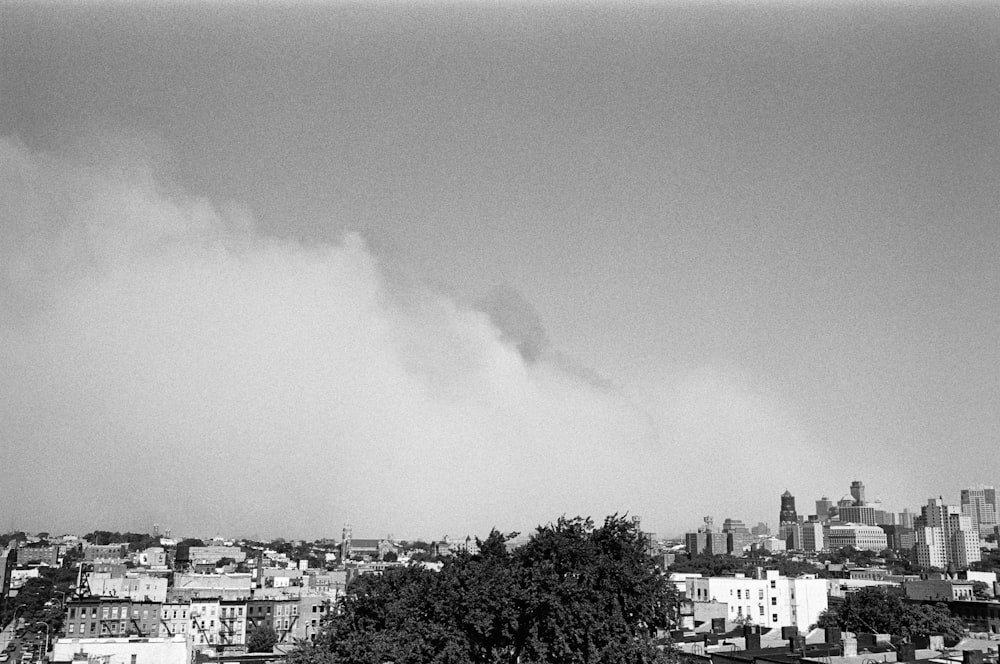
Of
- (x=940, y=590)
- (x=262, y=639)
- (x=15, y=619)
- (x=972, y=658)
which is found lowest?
(x=15, y=619)

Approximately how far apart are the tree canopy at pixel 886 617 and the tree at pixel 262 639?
4095 cm

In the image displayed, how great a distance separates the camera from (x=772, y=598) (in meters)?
77.2

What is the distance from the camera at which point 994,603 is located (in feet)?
244

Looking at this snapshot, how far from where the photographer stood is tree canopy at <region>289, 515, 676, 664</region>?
30.2 meters

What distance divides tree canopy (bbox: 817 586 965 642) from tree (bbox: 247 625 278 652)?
4095cm

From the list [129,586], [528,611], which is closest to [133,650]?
[528,611]

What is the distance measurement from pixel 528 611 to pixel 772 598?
52.5m

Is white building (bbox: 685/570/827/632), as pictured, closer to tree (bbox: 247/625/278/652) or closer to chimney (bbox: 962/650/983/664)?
tree (bbox: 247/625/278/652)

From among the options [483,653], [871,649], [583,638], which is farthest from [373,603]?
[871,649]

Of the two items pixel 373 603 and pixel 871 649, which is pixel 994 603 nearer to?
pixel 871 649

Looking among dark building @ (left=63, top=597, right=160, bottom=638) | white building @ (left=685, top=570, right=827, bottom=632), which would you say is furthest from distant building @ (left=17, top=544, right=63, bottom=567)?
white building @ (left=685, top=570, right=827, bottom=632)

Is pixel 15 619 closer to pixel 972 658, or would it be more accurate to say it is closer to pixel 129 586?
pixel 129 586

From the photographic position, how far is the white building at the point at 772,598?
75688 mm

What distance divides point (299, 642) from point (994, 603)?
61.7m
